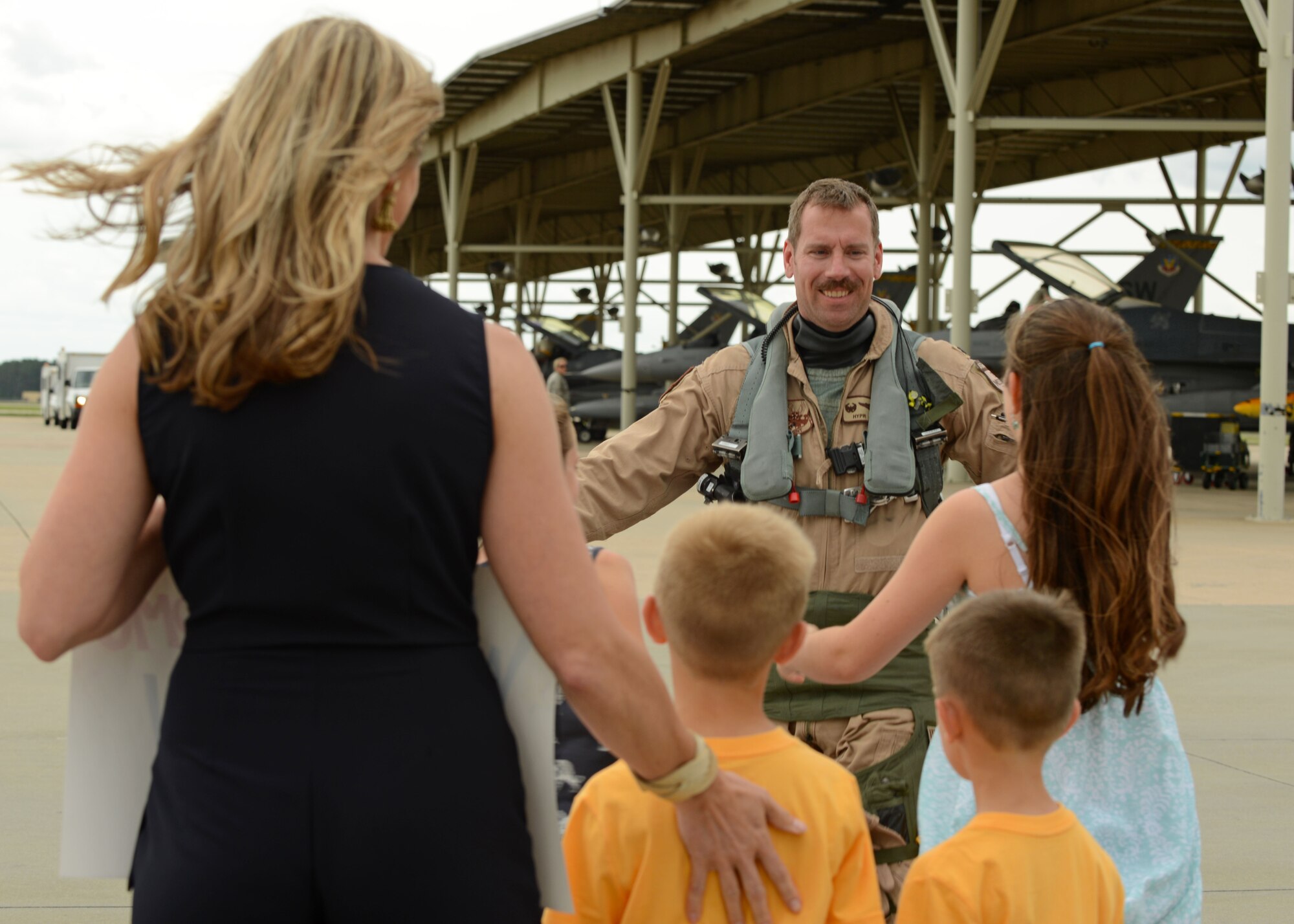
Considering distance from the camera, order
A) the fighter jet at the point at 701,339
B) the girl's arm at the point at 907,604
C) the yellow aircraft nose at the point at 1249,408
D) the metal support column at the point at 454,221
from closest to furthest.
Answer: the girl's arm at the point at 907,604
the yellow aircraft nose at the point at 1249,408
the fighter jet at the point at 701,339
the metal support column at the point at 454,221

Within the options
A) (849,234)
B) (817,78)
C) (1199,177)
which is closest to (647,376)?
(817,78)

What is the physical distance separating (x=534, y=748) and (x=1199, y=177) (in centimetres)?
2999

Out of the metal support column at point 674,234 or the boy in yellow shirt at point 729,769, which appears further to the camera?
the metal support column at point 674,234

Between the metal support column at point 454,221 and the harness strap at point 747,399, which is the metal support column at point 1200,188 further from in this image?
the harness strap at point 747,399

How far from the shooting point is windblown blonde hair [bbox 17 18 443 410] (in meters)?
1.58

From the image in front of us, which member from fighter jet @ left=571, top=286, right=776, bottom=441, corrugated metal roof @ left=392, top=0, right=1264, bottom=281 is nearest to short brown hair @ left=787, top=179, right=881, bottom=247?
corrugated metal roof @ left=392, top=0, right=1264, bottom=281

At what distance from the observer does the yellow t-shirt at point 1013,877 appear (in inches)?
78.9

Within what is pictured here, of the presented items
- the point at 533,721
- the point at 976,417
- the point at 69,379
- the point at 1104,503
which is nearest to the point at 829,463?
the point at 976,417

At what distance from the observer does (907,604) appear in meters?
2.44

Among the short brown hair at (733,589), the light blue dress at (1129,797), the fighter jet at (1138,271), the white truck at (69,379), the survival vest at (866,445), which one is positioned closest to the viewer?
the short brown hair at (733,589)

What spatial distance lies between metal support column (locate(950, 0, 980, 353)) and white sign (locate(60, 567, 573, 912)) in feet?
53.6

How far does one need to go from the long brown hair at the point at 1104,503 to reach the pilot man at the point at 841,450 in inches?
30.2

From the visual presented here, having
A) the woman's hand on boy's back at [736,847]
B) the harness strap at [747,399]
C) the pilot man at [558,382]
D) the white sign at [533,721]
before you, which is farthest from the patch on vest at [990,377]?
the pilot man at [558,382]

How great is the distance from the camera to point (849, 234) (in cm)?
343
